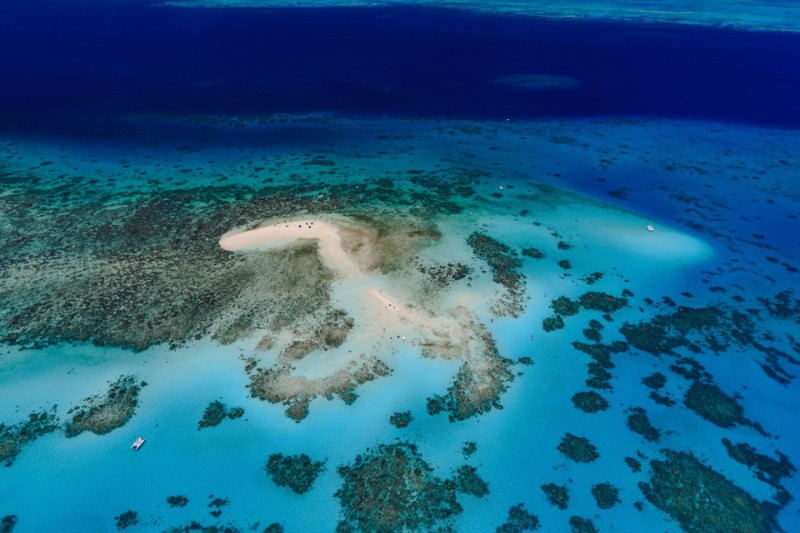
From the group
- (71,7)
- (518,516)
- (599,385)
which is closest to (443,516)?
(518,516)

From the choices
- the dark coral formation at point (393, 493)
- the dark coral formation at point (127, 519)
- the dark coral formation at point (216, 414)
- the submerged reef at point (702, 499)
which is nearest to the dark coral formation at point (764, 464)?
the submerged reef at point (702, 499)

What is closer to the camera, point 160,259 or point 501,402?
point 501,402

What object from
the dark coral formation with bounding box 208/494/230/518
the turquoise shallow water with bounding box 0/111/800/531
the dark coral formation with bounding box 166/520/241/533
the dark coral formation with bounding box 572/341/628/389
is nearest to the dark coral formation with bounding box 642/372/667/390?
the turquoise shallow water with bounding box 0/111/800/531

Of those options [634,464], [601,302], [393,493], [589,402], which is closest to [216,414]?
[393,493]

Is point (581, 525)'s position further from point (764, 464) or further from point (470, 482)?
point (764, 464)

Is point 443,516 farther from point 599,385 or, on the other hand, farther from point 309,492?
point 599,385

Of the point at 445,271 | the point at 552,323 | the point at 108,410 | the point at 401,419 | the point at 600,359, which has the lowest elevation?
the point at 600,359
